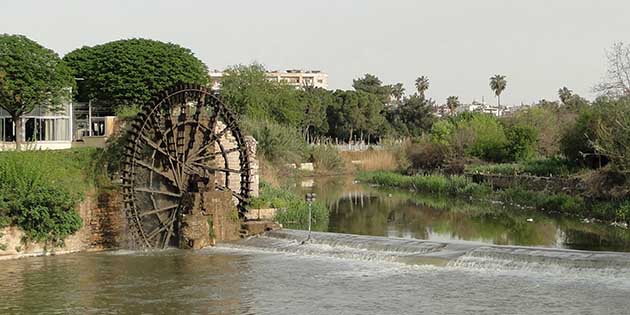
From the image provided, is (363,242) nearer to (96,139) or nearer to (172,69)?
(96,139)

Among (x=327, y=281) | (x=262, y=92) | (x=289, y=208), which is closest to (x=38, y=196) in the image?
(x=327, y=281)

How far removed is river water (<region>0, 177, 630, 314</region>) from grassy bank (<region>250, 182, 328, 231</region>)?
4006 millimetres

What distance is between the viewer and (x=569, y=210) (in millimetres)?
34406

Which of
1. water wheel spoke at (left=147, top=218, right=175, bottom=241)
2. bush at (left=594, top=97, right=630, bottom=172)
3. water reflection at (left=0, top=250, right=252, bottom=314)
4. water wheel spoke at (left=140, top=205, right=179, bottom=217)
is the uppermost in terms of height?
bush at (left=594, top=97, right=630, bottom=172)

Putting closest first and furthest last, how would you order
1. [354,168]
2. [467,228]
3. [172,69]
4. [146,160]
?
[146,160], [467,228], [172,69], [354,168]

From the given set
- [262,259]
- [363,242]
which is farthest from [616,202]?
[262,259]

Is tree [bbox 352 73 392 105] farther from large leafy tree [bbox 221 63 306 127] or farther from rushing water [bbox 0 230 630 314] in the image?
rushing water [bbox 0 230 630 314]

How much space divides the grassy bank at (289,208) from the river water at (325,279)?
4006 mm

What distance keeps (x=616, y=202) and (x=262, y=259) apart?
56.8 ft

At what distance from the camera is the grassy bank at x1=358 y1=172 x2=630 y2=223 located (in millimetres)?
31578

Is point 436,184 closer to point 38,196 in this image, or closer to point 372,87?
point 38,196

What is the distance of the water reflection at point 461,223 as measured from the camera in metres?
27.0

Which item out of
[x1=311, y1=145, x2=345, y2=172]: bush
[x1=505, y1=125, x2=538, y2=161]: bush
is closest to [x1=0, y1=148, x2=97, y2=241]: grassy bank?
[x1=505, y1=125, x2=538, y2=161]: bush

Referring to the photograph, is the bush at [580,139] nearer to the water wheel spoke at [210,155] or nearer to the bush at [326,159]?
the water wheel spoke at [210,155]
